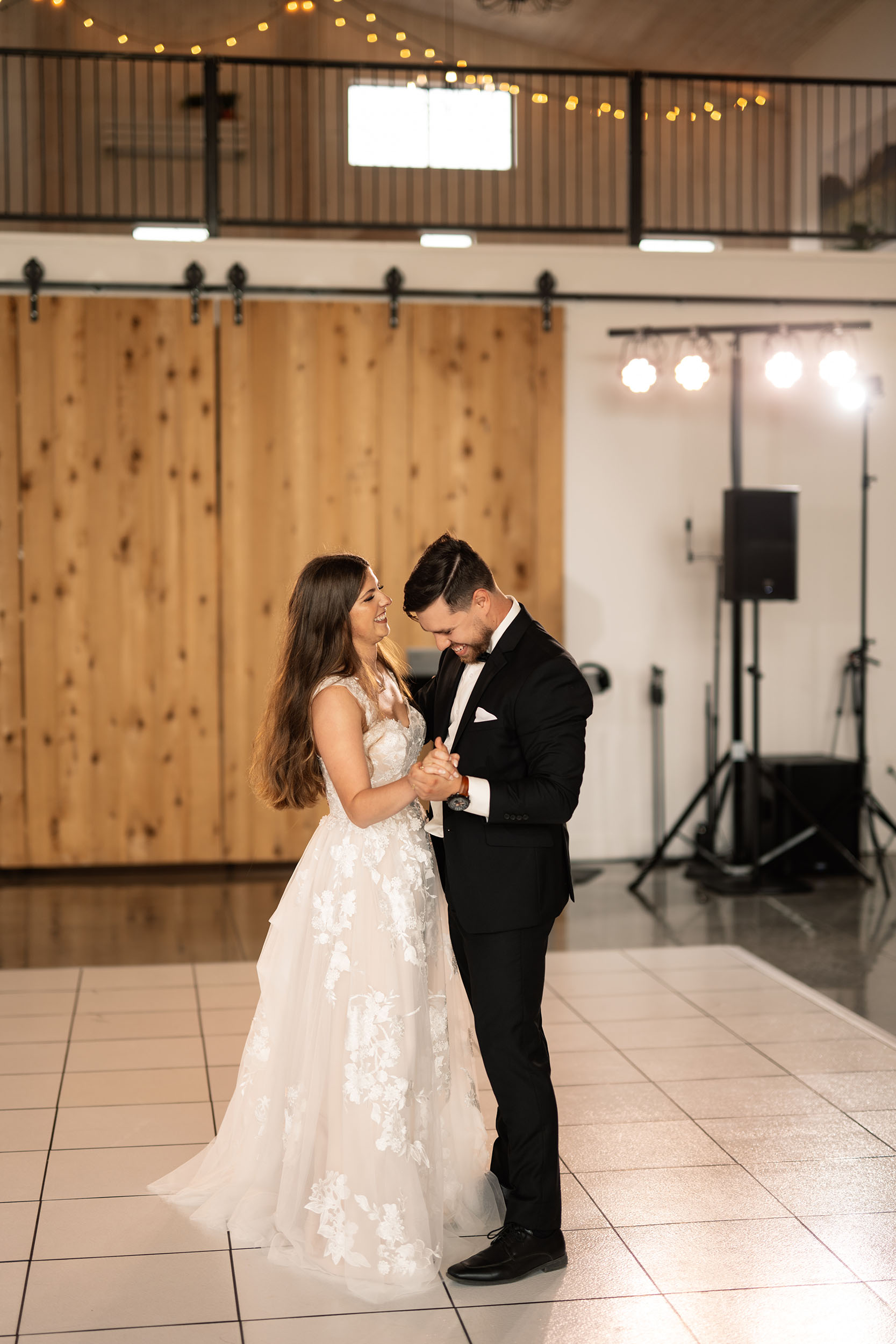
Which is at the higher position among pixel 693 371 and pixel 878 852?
pixel 693 371

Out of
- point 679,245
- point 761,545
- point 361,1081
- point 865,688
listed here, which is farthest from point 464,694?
point 679,245

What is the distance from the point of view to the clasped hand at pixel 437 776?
255cm

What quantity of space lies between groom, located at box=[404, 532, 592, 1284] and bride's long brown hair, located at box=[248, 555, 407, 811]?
0.68ft

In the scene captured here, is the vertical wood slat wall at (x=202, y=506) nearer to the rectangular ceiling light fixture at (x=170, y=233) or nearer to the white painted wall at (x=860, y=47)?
the rectangular ceiling light fixture at (x=170, y=233)

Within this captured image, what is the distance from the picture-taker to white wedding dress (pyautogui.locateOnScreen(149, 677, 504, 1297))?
8.88ft

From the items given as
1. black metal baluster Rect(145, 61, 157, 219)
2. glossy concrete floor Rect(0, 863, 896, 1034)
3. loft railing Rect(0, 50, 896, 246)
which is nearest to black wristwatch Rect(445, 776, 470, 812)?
glossy concrete floor Rect(0, 863, 896, 1034)

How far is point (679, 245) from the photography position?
7.56 m

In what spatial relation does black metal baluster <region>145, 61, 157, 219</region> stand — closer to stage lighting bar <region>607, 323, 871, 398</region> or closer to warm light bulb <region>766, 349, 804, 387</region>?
stage lighting bar <region>607, 323, 871, 398</region>

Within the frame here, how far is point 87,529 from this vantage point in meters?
6.67

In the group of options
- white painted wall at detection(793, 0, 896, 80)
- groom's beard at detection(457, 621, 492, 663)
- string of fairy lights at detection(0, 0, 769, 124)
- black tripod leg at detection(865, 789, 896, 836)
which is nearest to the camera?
groom's beard at detection(457, 621, 492, 663)

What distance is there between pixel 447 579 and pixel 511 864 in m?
0.63

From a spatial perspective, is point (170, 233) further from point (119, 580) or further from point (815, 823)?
point (815, 823)

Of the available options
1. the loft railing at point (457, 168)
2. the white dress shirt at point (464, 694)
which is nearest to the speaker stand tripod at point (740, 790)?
the loft railing at point (457, 168)

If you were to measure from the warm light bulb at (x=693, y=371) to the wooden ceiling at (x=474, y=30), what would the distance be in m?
3.79
